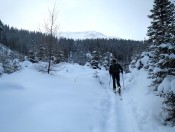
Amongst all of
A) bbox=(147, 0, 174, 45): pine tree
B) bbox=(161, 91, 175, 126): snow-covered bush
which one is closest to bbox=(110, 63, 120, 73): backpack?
bbox=(147, 0, 174, 45): pine tree

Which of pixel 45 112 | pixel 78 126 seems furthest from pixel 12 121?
pixel 78 126

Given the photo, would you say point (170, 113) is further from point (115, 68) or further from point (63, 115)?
point (115, 68)

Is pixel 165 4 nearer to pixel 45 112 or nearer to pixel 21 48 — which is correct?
pixel 45 112

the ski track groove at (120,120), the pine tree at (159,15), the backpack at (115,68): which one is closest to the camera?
the ski track groove at (120,120)

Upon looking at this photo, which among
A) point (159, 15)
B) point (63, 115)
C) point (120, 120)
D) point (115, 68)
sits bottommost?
point (120, 120)

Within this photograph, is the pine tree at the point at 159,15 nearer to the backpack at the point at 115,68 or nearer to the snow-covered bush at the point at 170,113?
the backpack at the point at 115,68

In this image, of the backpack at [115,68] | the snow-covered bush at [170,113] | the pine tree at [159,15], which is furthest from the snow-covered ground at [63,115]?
the pine tree at [159,15]

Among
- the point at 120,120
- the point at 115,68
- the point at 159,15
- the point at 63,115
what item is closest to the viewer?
the point at 63,115

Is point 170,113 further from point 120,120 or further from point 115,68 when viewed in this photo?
point 115,68

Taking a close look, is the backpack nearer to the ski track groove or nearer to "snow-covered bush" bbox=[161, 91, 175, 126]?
the ski track groove

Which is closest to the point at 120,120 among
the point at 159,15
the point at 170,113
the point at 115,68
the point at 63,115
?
the point at 170,113

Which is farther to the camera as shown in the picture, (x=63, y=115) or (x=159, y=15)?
(x=159, y=15)

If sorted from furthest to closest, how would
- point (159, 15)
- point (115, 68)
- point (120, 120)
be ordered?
point (159, 15), point (115, 68), point (120, 120)

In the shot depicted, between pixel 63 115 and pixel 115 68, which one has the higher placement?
pixel 115 68
